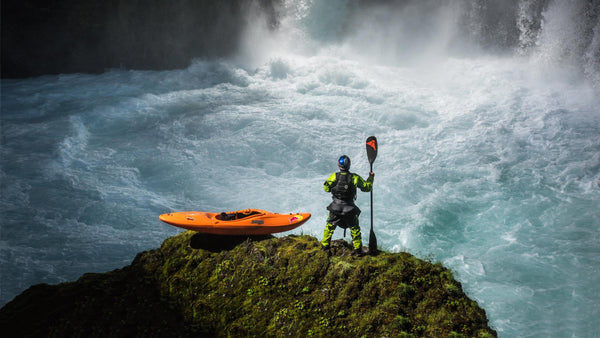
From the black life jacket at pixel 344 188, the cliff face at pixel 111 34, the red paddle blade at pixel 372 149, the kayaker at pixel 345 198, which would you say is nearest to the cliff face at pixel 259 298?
the kayaker at pixel 345 198

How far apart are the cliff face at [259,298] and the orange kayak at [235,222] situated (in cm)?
14

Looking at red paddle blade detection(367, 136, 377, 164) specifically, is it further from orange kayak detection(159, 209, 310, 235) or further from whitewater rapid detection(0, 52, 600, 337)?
whitewater rapid detection(0, 52, 600, 337)

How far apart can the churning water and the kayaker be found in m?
3.65

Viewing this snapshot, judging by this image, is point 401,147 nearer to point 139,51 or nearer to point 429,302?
point 429,302

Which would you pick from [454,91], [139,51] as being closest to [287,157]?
[454,91]

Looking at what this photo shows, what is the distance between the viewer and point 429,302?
364cm

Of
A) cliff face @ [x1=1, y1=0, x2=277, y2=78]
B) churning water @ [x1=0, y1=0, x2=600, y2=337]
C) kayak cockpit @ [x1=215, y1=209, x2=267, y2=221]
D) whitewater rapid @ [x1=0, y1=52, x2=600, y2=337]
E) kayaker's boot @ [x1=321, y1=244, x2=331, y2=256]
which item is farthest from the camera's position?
cliff face @ [x1=1, y1=0, x2=277, y2=78]

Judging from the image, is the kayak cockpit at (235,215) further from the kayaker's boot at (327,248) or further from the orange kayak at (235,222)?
the kayaker's boot at (327,248)

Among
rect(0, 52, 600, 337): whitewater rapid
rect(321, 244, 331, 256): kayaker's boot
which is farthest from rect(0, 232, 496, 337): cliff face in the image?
rect(0, 52, 600, 337): whitewater rapid

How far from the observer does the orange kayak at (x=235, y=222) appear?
450 centimetres

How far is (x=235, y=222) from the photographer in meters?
4.54

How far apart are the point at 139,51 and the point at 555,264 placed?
72.2ft

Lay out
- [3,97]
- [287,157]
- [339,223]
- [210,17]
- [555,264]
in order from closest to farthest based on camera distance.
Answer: [339,223] → [555,264] → [287,157] → [3,97] → [210,17]

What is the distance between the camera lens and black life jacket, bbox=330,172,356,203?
4305mm
